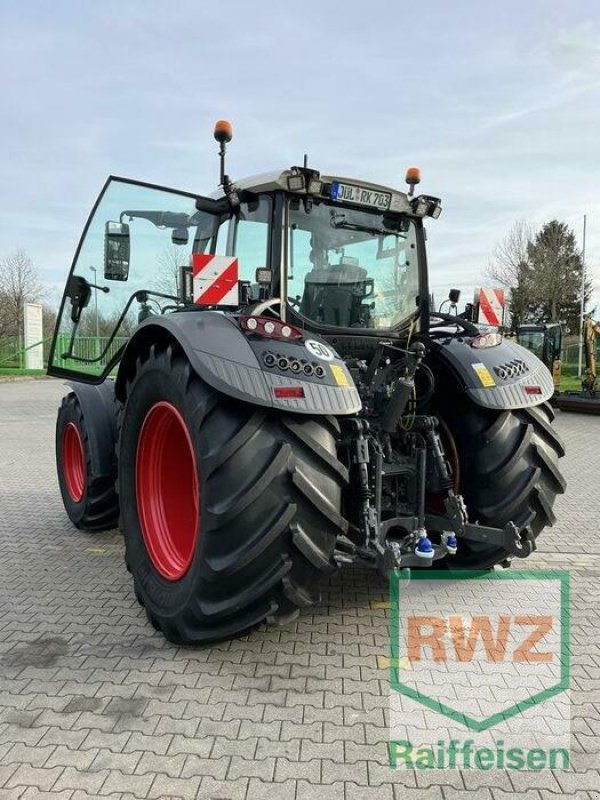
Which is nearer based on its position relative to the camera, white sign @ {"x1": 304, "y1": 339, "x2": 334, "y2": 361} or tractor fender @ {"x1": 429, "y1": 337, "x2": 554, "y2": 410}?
white sign @ {"x1": 304, "y1": 339, "x2": 334, "y2": 361}

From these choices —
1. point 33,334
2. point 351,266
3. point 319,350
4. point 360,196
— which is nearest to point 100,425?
point 351,266

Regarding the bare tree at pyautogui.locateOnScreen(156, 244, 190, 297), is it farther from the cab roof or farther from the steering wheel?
the steering wheel

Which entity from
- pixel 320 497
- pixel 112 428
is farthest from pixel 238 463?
pixel 112 428

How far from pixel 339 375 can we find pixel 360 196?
136cm

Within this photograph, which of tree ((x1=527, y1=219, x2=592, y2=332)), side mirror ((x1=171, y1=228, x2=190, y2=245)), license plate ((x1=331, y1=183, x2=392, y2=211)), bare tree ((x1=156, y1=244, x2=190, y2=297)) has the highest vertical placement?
tree ((x1=527, y1=219, x2=592, y2=332))

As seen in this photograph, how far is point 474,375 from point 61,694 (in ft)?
8.68

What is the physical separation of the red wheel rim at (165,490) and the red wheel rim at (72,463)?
71.5 inches

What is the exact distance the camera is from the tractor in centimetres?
274

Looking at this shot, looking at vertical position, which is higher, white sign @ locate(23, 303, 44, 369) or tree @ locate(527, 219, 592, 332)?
tree @ locate(527, 219, 592, 332)

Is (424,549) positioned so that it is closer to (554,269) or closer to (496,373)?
(496,373)

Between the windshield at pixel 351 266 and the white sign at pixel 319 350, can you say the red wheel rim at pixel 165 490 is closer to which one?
the white sign at pixel 319 350

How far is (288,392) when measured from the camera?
274 centimetres

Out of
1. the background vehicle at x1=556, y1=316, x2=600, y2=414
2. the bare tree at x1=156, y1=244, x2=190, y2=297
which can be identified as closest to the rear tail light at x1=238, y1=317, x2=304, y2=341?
the bare tree at x1=156, y1=244, x2=190, y2=297

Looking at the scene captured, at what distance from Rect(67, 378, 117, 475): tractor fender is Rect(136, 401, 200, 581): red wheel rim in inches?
48.1
